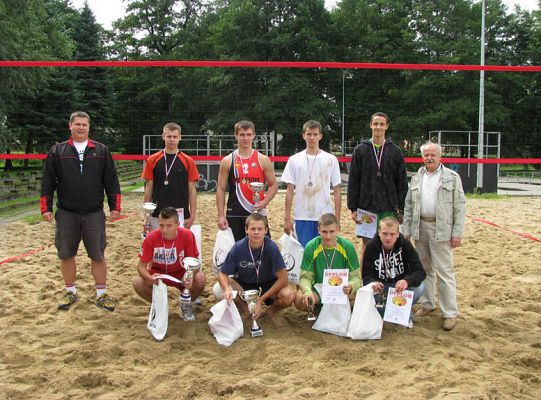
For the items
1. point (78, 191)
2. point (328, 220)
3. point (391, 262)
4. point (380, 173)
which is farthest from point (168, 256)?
point (380, 173)

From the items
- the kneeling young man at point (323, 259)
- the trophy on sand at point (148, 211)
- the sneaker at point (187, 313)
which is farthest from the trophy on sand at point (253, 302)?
the trophy on sand at point (148, 211)

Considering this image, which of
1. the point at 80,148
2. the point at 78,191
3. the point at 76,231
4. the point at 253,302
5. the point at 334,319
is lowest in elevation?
the point at 334,319

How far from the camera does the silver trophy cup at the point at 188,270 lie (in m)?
3.16

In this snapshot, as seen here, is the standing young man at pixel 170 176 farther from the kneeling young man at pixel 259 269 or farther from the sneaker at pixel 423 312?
the sneaker at pixel 423 312

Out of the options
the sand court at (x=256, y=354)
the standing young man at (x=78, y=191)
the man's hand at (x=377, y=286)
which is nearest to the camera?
the sand court at (x=256, y=354)

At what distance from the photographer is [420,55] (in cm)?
2655

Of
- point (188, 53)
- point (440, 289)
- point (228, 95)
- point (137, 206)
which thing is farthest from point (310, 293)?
point (188, 53)

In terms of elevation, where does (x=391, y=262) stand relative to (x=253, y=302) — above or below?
above

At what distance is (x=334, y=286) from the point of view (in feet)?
Result: 10.6

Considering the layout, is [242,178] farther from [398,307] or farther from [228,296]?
[398,307]

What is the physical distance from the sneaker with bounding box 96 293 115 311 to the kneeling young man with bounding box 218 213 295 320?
3.18ft

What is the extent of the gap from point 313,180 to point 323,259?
2.27 ft

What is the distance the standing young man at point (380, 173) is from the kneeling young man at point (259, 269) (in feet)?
2.80

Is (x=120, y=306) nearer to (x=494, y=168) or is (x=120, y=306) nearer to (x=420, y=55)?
(x=494, y=168)
